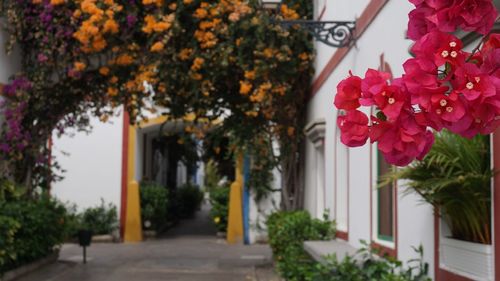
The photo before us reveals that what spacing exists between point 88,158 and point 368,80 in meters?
18.1

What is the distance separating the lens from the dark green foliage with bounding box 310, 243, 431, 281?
5488 mm

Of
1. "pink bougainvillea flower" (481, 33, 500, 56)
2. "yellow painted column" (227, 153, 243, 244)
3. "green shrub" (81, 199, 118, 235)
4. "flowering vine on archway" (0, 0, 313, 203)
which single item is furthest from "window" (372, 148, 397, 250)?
"green shrub" (81, 199, 118, 235)

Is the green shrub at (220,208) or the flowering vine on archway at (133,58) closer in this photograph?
the flowering vine on archway at (133,58)

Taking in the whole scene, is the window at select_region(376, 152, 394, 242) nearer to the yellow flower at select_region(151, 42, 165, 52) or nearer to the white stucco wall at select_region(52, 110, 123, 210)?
the yellow flower at select_region(151, 42, 165, 52)

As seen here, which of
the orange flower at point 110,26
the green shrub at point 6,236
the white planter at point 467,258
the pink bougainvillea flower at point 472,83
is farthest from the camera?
the orange flower at point 110,26

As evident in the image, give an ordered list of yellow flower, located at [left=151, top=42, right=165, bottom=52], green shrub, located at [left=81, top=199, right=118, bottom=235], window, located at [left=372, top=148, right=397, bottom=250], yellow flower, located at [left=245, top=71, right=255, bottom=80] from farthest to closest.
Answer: green shrub, located at [left=81, top=199, right=118, bottom=235] < yellow flower, located at [left=245, top=71, right=255, bottom=80] < yellow flower, located at [left=151, top=42, right=165, bottom=52] < window, located at [left=372, top=148, right=397, bottom=250]

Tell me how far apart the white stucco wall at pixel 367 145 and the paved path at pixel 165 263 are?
2.01 meters

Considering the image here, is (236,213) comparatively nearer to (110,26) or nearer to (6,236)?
(110,26)

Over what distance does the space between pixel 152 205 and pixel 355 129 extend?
59.6 feet

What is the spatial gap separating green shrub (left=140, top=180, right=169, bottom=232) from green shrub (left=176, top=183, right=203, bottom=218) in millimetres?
6860

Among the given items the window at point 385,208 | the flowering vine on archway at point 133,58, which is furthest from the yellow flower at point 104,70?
the window at point 385,208

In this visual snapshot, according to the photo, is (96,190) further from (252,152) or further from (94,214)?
(252,152)

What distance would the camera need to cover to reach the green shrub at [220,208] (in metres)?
20.3

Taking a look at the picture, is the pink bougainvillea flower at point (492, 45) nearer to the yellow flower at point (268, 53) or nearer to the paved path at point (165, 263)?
the yellow flower at point (268, 53)
